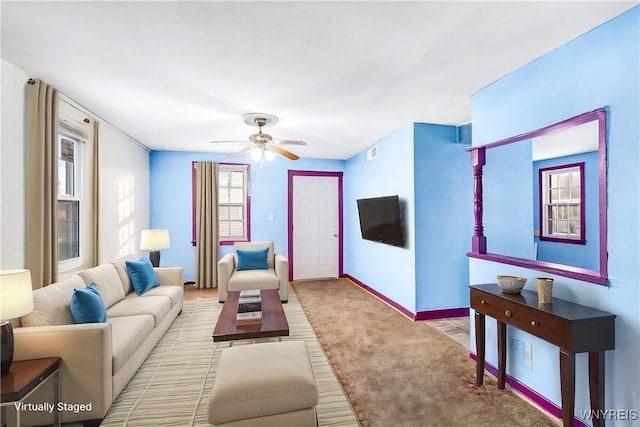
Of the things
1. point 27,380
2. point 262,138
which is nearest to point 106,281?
point 27,380

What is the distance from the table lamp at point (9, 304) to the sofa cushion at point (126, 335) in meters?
0.56

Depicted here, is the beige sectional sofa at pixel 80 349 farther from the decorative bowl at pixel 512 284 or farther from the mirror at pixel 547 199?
the mirror at pixel 547 199

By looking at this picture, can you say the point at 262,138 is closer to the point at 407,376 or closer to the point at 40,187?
the point at 40,187

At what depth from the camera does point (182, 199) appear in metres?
5.66

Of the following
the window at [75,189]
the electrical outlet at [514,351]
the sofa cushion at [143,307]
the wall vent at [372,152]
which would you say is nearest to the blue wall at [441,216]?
the wall vent at [372,152]

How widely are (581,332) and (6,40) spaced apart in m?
3.92

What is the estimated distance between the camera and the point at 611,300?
1754 millimetres

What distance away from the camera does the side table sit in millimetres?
1538

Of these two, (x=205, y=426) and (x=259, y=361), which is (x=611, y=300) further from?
(x=205, y=426)

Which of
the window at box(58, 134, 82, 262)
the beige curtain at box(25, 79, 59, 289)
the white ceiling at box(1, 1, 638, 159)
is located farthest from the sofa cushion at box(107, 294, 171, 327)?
the white ceiling at box(1, 1, 638, 159)

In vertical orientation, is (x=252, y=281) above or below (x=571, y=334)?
below

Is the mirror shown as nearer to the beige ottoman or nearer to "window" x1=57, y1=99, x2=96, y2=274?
the beige ottoman

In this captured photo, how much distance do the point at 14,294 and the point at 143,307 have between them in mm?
1331

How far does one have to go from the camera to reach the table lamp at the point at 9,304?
1.70 meters
